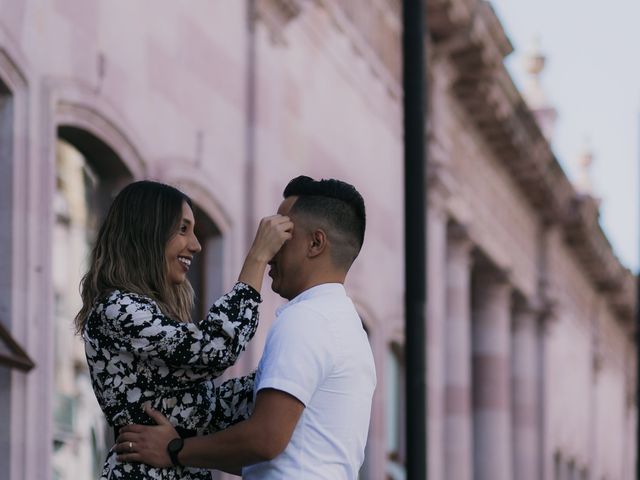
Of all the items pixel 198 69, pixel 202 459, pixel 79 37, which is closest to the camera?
pixel 202 459

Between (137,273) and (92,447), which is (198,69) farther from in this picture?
(137,273)

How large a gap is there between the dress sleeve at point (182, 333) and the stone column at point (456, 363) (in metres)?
23.6

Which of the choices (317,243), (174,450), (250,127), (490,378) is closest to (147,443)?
(174,450)

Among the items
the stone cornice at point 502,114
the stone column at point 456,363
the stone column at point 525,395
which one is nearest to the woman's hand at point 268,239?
the stone cornice at point 502,114

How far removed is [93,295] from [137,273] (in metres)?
0.16

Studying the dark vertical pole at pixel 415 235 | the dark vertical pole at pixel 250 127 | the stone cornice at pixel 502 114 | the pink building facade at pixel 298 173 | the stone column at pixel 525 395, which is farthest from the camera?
the stone column at pixel 525 395

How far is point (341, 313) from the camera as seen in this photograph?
507cm

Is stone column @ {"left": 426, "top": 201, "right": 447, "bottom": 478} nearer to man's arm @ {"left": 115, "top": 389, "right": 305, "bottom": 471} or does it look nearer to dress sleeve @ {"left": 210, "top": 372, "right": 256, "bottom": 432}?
dress sleeve @ {"left": 210, "top": 372, "right": 256, "bottom": 432}

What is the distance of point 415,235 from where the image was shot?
973cm

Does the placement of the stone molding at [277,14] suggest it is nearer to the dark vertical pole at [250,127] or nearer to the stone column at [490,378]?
the dark vertical pole at [250,127]

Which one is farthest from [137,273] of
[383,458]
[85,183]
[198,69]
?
[383,458]

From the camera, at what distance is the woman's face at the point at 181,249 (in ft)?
17.6

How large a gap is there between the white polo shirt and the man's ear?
0.13m

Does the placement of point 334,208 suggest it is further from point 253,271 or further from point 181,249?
point 181,249
